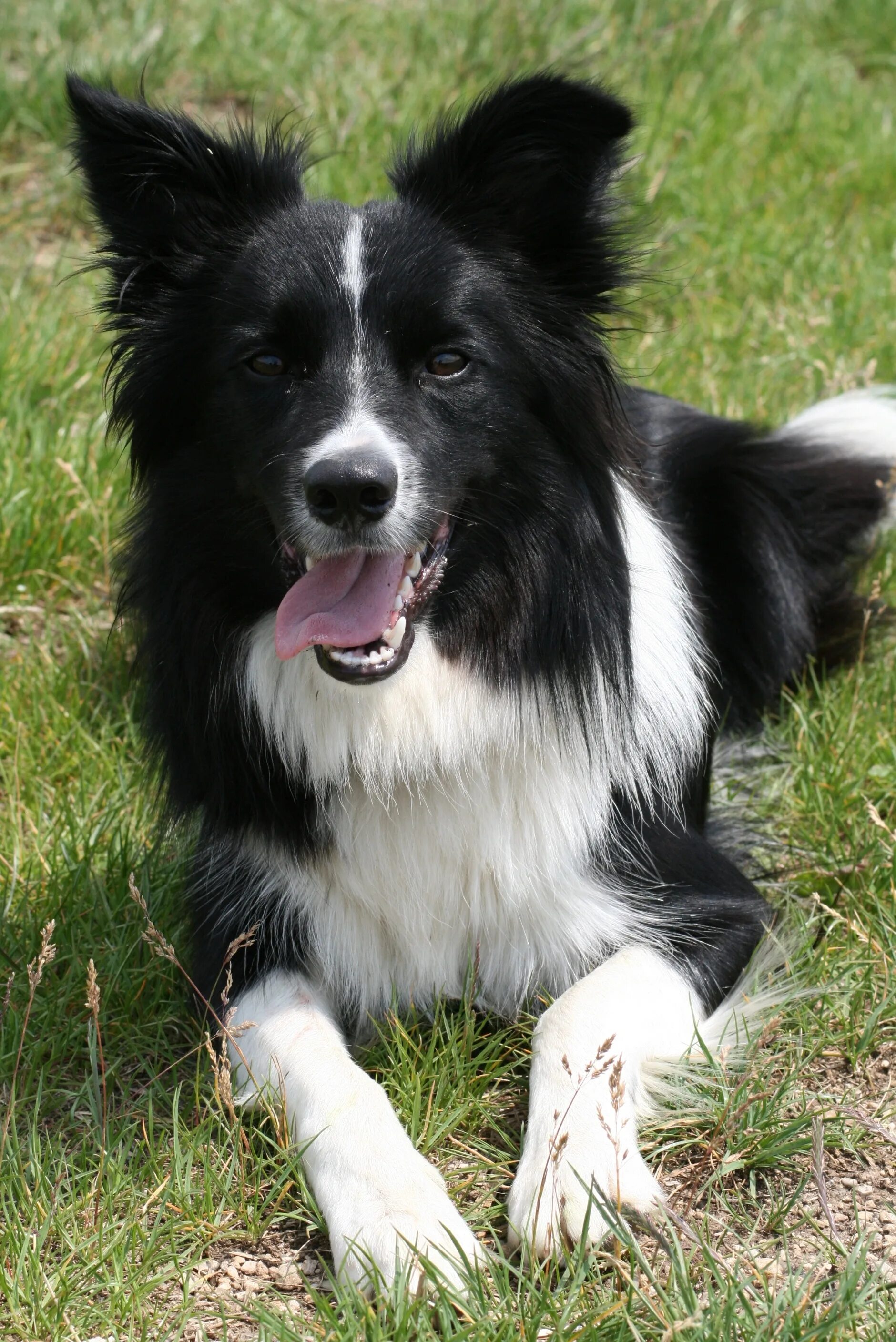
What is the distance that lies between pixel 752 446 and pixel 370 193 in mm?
2783

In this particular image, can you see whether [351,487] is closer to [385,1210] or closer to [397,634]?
[397,634]

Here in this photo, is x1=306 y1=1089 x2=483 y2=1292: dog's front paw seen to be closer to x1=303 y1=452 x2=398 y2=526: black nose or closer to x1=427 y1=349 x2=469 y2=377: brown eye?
x1=303 y1=452 x2=398 y2=526: black nose

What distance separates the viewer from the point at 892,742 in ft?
12.1

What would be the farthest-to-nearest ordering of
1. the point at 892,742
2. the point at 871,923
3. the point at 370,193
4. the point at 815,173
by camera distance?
the point at 815,173 < the point at 370,193 < the point at 892,742 < the point at 871,923

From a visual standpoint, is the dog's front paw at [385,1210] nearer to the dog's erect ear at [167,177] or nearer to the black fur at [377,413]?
the black fur at [377,413]

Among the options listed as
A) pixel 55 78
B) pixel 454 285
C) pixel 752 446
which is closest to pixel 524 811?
pixel 454 285

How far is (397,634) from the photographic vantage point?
105 inches

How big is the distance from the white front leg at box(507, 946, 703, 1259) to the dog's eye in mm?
1373

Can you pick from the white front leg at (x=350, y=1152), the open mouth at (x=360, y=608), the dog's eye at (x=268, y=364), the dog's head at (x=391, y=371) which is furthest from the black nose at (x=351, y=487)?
the white front leg at (x=350, y=1152)

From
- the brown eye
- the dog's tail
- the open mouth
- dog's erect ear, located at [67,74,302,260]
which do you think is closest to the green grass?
the dog's tail

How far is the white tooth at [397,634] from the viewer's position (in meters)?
2.65

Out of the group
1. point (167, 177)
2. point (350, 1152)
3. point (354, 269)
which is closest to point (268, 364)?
point (354, 269)

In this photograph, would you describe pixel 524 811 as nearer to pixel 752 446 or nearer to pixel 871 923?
pixel 871 923

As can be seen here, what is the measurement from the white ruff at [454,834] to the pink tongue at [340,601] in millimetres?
153
